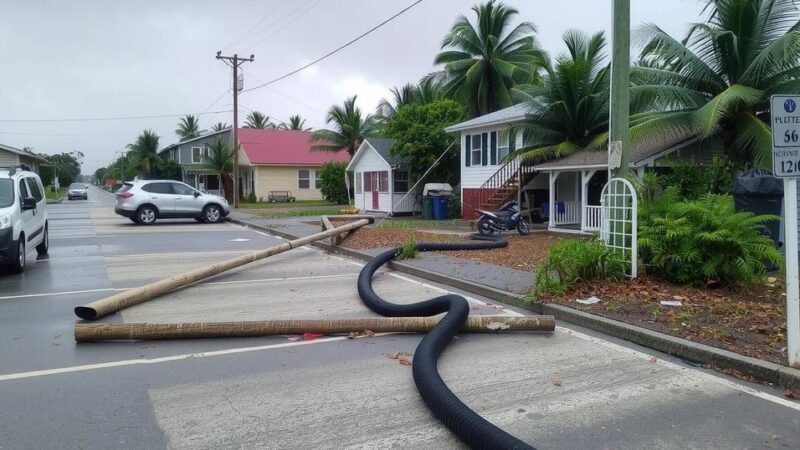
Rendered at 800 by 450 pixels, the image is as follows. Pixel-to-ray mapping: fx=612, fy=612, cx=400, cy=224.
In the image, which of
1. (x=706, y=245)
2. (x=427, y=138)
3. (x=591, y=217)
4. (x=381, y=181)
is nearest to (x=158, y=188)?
(x=381, y=181)

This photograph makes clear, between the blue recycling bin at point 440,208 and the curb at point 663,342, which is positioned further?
the blue recycling bin at point 440,208

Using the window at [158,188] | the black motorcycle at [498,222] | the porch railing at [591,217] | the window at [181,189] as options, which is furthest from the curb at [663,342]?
the window at [158,188]

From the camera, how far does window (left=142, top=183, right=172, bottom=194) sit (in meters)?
23.8

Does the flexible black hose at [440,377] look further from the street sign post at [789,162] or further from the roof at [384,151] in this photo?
the roof at [384,151]

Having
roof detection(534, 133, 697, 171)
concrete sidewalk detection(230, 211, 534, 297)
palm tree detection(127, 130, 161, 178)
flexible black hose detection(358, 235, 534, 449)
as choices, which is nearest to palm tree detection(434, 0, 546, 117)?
roof detection(534, 133, 697, 171)

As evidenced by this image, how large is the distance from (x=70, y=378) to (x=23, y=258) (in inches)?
281

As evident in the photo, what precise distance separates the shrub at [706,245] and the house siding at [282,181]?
40.2 metres

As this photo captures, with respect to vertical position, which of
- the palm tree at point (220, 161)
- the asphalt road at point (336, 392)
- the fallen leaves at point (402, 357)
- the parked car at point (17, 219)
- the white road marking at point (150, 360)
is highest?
the palm tree at point (220, 161)

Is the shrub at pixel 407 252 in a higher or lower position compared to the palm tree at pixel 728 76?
lower

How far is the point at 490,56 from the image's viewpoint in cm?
3384

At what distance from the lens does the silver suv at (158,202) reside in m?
23.4

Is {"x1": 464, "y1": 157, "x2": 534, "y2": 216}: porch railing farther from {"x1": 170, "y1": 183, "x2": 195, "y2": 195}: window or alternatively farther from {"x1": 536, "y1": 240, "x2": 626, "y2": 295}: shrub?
{"x1": 536, "y1": 240, "x2": 626, "y2": 295}: shrub

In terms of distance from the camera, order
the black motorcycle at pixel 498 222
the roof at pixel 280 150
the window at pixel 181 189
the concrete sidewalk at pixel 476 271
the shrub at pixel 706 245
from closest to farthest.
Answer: the shrub at pixel 706 245, the concrete sidewalk at pixel 476 271, the black motorcycle at pixel 498 222, the window at pixel 181 189, the roof at pixel 280 150

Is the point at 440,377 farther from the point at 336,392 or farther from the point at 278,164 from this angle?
the point at 278,164
